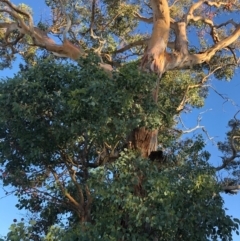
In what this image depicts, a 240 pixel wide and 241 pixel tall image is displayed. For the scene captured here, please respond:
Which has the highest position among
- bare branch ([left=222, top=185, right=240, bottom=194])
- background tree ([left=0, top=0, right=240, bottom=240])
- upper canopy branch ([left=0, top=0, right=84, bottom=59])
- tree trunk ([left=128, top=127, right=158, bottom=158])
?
upper canopy branch ([left=0, top=0, right=84, bottom=59])

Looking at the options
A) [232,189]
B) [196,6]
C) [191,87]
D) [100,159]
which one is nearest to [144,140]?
[100,159]

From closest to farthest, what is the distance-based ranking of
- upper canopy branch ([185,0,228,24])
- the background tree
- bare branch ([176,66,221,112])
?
the background tree < bare branch ([176,66,221,112]) < upper canopy branch ([185,0,228,24])

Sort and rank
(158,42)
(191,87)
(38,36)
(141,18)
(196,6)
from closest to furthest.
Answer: (158,42)
(38,36)
(191,87)
(196,6)
(141,18)

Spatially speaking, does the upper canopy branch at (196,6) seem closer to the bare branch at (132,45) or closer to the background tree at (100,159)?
the bare branch at (132,45)

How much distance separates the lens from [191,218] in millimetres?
6355

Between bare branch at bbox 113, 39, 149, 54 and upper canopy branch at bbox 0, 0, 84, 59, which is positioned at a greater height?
bare branch at bbox 113, 39, 149, 54

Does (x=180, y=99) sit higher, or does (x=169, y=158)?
(x=180, y=99)

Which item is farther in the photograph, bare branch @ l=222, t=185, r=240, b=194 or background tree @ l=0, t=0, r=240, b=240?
bare branch @ l=222, t=185, r=240, b=194

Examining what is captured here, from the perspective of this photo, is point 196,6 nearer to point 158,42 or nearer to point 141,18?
point 141,18

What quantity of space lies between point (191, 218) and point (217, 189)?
73 centimetres

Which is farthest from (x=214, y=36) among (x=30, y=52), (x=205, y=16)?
(x=30, y=52)

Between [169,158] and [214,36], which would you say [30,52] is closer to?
[214,36]

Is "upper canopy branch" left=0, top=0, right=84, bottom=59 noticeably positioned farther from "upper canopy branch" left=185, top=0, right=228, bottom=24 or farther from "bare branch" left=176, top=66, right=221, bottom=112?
"upper canopy branch" left=185, top=0, right=228, bottom=24

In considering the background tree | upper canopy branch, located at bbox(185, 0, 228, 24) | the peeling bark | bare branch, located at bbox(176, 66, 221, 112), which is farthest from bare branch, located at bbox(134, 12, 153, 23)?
the background tree
